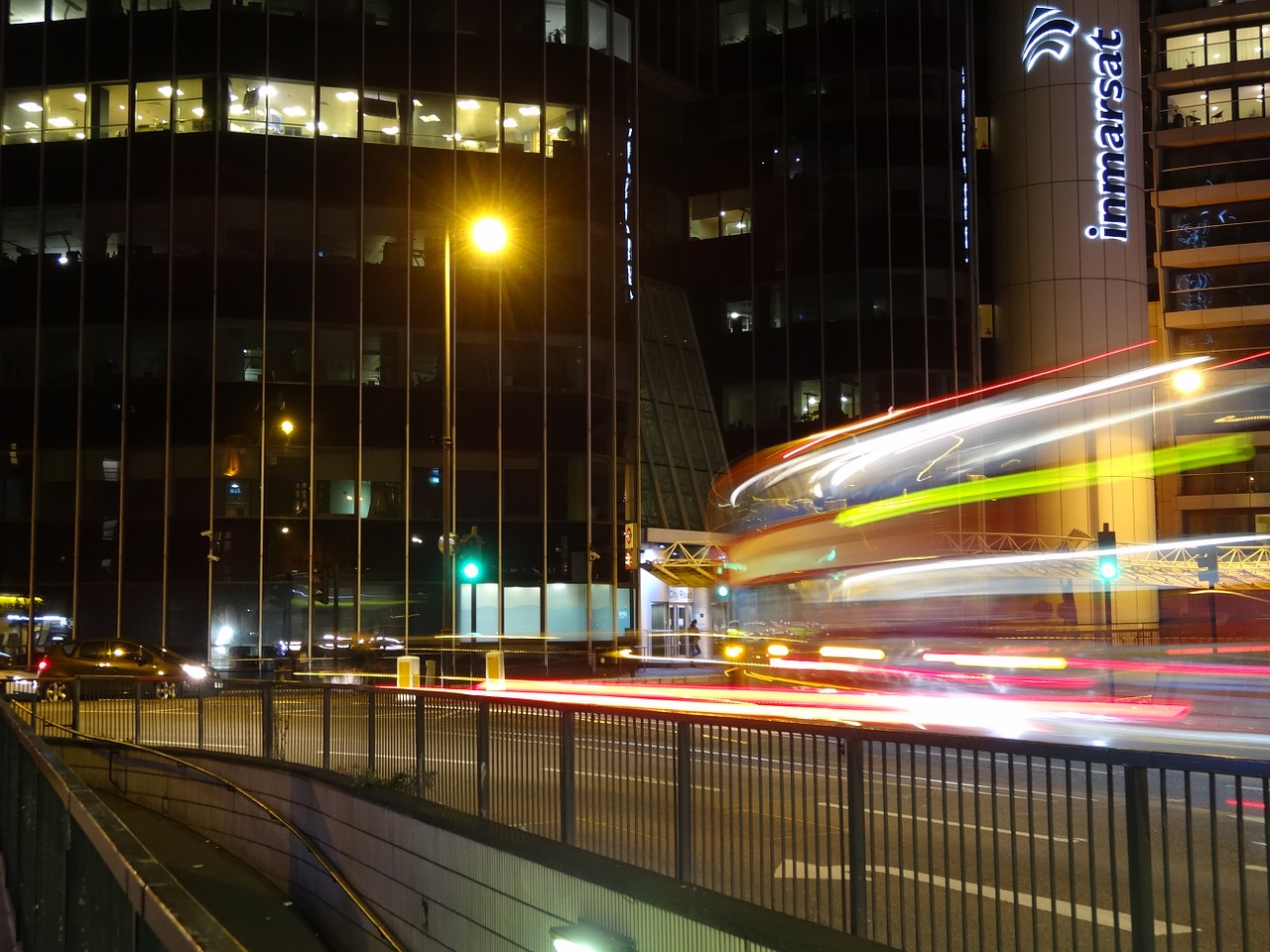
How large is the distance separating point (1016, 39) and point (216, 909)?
5346 centimetres

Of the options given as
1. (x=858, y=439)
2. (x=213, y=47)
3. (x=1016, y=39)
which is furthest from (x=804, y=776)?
(x=1016, y=39)

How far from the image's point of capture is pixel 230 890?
13664 millimetres

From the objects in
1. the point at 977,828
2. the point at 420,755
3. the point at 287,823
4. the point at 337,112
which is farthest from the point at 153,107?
the point at 977,828

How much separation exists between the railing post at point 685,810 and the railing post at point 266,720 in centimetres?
910

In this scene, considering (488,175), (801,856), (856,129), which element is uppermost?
(856,129)

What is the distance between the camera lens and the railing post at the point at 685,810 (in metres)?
7.20

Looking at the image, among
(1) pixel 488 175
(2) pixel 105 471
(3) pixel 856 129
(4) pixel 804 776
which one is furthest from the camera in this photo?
(3) pixel 856 129

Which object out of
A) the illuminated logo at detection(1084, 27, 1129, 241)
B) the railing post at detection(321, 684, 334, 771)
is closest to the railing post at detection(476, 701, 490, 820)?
the railing post at detection(321, 684, 334, 771)

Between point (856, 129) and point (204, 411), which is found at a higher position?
point (856, 129)

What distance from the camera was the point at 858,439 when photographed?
28.1 m

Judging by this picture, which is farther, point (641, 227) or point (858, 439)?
point (641, 227)

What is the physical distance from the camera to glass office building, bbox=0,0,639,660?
145 ft

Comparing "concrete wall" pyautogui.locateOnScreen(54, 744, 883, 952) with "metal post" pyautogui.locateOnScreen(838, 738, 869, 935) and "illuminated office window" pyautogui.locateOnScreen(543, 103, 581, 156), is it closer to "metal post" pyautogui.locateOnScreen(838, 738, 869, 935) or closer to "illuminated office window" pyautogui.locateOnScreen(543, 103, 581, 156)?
"metal post" pyautogui.locateOnScreen(838, 738, 869, 935)

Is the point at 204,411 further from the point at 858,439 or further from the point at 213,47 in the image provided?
the point at 858,439
